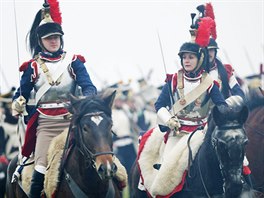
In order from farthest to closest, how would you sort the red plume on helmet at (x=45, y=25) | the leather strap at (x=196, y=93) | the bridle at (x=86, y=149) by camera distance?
the leather strap at (x=196, y=93)
the red plume on helmet at (x=45, y=25)
the bridle at (x=86, y=149)

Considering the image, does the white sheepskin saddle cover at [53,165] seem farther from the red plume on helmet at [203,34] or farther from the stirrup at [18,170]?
the red plume on helmet at [203,34]

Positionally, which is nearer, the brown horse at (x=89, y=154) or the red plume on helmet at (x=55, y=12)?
the brown horse at (x=89, y=154)

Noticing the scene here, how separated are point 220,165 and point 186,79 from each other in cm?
187

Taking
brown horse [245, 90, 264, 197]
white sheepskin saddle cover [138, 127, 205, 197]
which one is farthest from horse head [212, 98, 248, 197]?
brown horse [245, 90, 264, 197]

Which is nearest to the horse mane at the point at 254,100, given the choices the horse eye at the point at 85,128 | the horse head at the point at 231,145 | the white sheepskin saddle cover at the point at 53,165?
the horse head at the point at 231,145

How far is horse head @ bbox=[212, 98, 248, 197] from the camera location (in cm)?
860

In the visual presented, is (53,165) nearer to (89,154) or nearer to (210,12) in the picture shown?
(89,154)

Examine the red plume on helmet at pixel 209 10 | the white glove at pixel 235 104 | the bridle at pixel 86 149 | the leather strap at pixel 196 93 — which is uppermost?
the red plume on helmet at pixel 209 10

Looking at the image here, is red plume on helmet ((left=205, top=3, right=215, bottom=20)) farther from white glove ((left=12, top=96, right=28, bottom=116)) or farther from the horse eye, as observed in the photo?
the horse eye

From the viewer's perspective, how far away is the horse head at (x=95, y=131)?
26.7 feet

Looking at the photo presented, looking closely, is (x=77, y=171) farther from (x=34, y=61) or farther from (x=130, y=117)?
(x=130, y=117)

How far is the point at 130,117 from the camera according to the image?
73.2ft

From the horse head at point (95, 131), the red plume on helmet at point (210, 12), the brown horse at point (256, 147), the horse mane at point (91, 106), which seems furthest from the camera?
the red plume on helmet at point (210, 12)

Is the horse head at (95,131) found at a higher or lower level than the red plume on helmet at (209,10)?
lower
